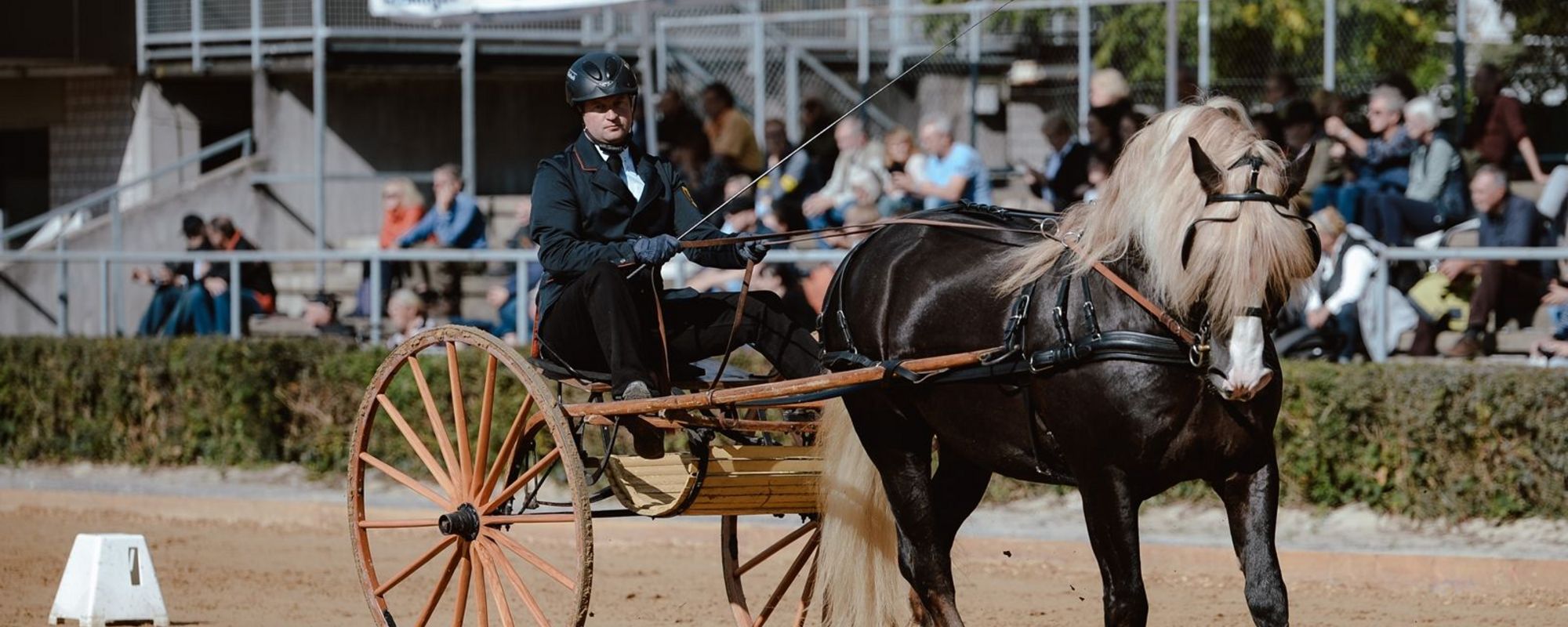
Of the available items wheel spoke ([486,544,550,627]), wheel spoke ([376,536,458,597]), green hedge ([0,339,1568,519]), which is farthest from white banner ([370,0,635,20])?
wheel spoke ([486,544,550,627])

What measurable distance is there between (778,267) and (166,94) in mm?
11313

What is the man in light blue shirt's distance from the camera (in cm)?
1328

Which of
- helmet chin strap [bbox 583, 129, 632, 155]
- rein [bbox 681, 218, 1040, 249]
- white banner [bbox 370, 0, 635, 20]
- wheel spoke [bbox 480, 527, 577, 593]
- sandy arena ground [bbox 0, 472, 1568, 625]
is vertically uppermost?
white banner [bbox 370, 0, 635, 20]

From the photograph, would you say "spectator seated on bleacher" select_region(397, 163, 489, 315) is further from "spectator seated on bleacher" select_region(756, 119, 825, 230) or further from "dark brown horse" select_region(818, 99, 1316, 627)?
"dark brown horse" select_region(818, 99, 1316, 627)

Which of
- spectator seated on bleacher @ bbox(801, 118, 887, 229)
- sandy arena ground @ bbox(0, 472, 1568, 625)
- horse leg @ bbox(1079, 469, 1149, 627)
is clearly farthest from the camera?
spectator seated on bleacher @ bbox(801, 118, 887, 229)

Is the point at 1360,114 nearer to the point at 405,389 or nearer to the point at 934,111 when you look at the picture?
the point at 934,111

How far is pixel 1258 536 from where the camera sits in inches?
221

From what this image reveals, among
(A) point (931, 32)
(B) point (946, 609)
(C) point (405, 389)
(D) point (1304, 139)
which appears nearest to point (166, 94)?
(A) point (931, 32)

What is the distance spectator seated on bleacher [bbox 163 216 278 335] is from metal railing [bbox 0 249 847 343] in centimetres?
9

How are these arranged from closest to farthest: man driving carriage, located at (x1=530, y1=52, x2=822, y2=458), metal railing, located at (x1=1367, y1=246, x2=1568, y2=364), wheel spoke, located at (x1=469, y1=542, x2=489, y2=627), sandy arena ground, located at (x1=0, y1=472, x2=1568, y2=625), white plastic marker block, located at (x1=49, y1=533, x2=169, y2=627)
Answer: man driving carriage, located at (x1=530, y1=52, x2=822, y2=458) → wheel spoke, located at (x1=469, y1=542, x2=489, y2=627) → white plastic marker block, located at (x1=49, y1=533, x2=169, y2=627) → sandy arena ground, located at (x1=0, y1=472, x2=1568, y2=625) → metal railing, located at (x1=1367, y1=246, x2=1568, y2=364)

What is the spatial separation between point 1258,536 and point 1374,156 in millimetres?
7551

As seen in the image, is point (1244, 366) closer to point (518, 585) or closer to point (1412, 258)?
point (518, 585)

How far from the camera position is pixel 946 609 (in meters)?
6.67

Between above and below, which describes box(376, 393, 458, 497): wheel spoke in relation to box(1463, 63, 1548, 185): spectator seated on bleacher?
below
